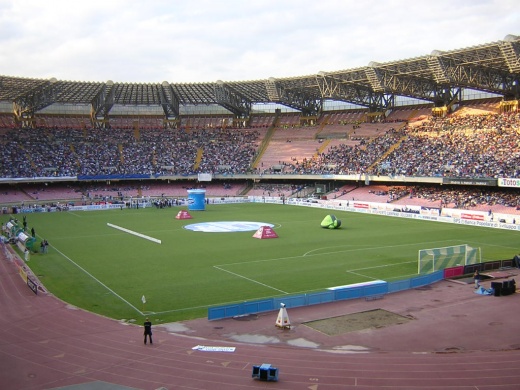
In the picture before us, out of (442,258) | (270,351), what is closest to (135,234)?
(442,258)

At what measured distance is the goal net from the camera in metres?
28.2

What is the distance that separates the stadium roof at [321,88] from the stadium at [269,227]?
352 mm

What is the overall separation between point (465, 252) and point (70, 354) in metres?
21.9

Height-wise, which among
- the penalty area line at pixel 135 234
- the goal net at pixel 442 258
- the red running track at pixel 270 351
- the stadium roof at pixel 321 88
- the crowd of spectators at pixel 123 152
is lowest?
the red running track at pixel 270 351

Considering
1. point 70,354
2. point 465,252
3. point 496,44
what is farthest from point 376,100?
point 70,354

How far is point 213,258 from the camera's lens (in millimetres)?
32875

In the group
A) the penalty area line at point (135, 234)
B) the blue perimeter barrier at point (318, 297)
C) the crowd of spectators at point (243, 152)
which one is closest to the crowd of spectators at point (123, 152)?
the crowd of spectators at point (243, 152)

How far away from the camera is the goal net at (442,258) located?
92.6 ft

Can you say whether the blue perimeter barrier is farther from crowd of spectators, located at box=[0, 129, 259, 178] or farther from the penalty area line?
crowd of spectators, located at box=[0, 129, 259, 178]

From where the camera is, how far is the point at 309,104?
294ft

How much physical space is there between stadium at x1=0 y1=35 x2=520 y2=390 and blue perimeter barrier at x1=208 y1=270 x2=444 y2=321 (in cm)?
8

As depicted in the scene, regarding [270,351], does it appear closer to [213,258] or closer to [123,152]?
[213,258]

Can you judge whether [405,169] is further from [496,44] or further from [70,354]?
[70,354]

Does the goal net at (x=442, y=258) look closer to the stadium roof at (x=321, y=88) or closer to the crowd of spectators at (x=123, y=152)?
the stadium roof at (x=321, y=88)
